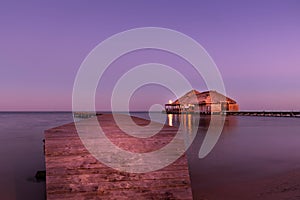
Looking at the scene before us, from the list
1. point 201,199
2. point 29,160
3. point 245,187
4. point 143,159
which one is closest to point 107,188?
point 143,159

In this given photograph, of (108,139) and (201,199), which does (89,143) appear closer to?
(108,139)

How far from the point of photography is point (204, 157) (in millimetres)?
13570

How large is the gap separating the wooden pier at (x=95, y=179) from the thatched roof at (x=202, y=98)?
3583 inches

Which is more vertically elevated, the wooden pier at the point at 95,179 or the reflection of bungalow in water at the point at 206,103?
the reflection of bungalow in water at the point at 206,103

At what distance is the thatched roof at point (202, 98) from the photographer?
304ft

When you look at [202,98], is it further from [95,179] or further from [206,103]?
[95,179]

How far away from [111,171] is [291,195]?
5547 mm

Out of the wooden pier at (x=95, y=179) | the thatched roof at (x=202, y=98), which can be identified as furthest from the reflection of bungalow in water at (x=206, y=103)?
the wooden pier at (x=95, y=179)

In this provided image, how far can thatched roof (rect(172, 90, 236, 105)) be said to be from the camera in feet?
304

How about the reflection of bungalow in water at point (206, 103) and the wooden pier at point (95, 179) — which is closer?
the wooden pier at point (95, 179)

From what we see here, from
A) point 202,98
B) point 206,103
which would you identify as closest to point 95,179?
point 206,103

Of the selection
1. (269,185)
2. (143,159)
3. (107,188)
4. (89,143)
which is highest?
(89,143)

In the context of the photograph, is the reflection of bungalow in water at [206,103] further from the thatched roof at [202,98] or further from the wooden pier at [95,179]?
the wooden pier at [95,179]

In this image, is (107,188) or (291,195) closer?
(107,188)
